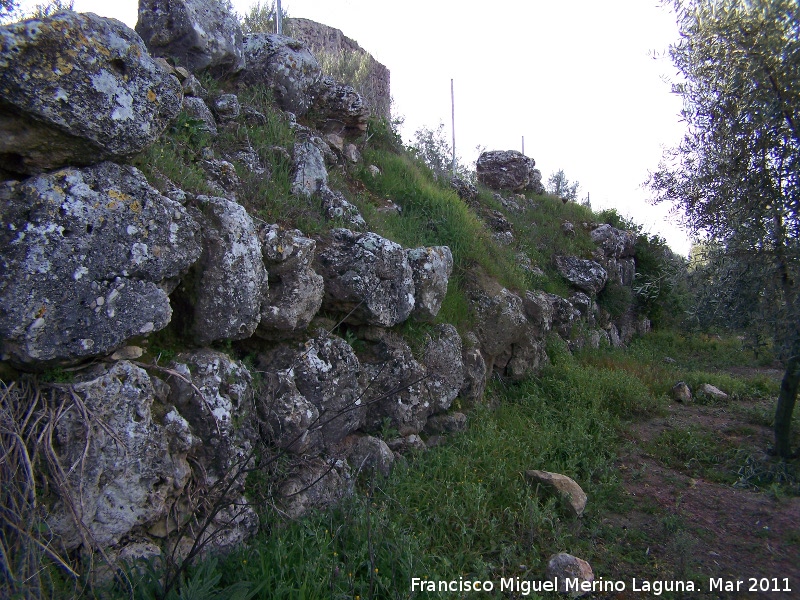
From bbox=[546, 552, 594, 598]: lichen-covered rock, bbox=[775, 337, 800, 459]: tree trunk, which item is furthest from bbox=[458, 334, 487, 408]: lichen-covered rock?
bbox=[775, 337, 800, 459]: tree trunk

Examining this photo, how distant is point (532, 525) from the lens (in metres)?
3.97

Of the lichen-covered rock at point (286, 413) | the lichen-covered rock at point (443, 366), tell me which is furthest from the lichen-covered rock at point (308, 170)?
the lichen-covered rock at point (286, 413)

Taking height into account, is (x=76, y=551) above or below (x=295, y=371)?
below

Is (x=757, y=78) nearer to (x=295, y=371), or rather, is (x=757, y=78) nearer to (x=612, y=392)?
(x=612, y=392)

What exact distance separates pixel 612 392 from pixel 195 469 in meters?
5.34

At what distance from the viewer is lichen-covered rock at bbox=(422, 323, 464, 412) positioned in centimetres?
530

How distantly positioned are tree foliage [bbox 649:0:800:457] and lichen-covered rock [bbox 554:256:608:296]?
14.0 feet

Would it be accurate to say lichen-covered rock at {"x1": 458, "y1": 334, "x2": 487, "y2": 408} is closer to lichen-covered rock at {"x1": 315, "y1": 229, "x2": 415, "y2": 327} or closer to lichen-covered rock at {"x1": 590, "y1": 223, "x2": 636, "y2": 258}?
lichen-covered rock at {"x1": 315, "y1": 229, "x2": 415, "y2": 327}

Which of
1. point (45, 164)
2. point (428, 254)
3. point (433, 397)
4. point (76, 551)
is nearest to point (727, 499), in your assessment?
point (433, 397)

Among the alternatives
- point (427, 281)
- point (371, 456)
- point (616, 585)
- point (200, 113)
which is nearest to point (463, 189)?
point (427, 281)

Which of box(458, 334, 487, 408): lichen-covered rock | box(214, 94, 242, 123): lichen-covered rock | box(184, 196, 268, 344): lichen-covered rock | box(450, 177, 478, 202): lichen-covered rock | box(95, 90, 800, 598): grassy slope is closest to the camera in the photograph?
box(95, 90, 800, 598): grassy slope

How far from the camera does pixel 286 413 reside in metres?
3.88

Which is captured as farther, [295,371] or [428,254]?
[428,254]

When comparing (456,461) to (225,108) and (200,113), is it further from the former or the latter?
(225,108)
